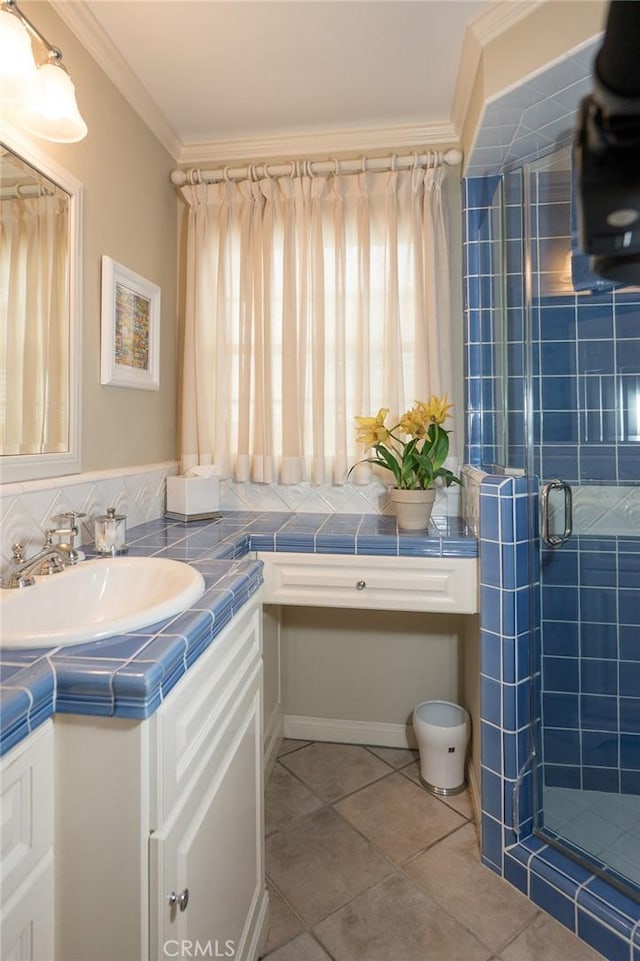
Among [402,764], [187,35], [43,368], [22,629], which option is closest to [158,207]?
[187,35]

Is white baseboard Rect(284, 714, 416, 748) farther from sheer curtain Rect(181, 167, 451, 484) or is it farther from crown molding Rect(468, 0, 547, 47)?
crown molding Rect(468, 0, 547, 47)

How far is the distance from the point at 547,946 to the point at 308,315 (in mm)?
2039

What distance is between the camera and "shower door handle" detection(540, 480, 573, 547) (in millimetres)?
1530

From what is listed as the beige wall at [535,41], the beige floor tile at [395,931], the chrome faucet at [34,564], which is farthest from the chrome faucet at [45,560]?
the beige wall at [535,41]

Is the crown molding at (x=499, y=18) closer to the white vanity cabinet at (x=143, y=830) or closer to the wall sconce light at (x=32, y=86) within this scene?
the wall sconce light at (x=32, y=86)

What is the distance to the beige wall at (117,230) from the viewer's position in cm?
147

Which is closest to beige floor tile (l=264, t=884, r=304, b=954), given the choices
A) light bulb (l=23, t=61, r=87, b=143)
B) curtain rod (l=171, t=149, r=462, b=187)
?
light bulb (l=23, t=61, r=87, b=143)

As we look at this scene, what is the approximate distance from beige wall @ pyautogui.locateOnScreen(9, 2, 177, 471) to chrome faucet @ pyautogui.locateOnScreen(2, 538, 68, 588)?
1.59 ft

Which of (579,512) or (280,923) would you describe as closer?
(280,923)

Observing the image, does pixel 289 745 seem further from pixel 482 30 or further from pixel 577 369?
pixel 482 30

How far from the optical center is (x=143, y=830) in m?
0.66

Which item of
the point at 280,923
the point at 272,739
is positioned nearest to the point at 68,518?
the point at 280,923

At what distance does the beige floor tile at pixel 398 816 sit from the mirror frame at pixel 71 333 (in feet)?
Answer: 4.68

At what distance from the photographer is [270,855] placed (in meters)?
1.51
